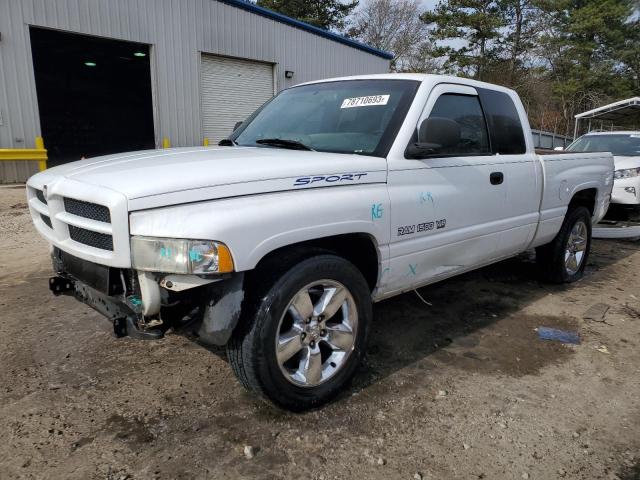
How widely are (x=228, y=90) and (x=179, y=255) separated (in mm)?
14360

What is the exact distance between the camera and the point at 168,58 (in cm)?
1370

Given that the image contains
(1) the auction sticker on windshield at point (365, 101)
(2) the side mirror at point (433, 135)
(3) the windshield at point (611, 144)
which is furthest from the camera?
(3) the windshield at point (611, 144)

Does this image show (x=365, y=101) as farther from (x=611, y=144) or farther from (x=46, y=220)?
(x=611, y=144)

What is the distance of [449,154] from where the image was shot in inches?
138

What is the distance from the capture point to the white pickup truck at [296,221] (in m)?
2.24

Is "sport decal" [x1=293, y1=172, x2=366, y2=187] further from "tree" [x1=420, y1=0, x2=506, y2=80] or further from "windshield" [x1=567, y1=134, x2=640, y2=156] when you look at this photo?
"tree" [x1=420, y1=0, x2=506, y2=80]

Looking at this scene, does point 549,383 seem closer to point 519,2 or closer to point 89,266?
point 89,266

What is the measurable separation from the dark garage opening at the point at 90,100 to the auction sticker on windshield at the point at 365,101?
17.7 m

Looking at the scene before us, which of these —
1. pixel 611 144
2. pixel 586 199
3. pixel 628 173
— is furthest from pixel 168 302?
pixel 611 144

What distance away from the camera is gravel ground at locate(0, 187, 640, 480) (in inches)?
91.0

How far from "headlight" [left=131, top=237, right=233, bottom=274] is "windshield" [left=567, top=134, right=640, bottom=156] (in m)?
8.80

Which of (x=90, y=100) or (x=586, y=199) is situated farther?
(x=90, y=100)

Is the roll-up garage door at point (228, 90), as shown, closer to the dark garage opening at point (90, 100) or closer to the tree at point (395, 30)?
the dark garage opening at point (90, 100)

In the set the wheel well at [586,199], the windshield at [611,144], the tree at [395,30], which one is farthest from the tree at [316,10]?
the wheel well at [586,199]
